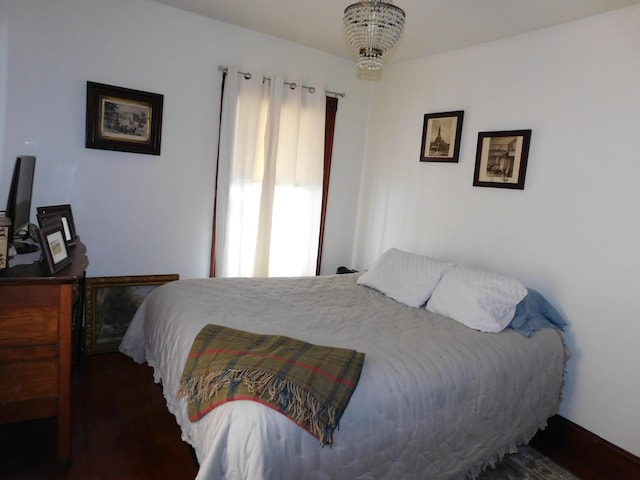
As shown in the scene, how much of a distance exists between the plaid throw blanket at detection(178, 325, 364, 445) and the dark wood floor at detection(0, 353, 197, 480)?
63cm

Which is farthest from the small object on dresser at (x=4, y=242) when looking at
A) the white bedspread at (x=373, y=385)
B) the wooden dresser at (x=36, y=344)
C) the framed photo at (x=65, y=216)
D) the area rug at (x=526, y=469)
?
the area rug at (x=526, y=469)

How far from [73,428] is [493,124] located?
10.3 ft

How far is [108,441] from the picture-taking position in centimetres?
204

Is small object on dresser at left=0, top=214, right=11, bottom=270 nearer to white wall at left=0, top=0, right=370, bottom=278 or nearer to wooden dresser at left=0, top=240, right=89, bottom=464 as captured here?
wooden dresser at left=0, top=240, right=89, bottom=464

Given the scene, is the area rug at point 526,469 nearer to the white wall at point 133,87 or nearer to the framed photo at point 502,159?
the framed photo at point 502,159

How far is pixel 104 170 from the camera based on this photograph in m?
2.88

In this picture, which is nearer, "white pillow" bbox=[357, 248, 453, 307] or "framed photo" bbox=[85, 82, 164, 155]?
"white pillow" bbox=[357, 248, 453, 307]

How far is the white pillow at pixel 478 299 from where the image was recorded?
2279mm

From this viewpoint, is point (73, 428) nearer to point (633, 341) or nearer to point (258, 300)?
point (258, 300)

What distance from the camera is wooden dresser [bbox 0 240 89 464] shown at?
5.43 ft

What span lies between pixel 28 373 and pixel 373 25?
2.05 metres

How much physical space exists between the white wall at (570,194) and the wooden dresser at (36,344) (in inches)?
98.5

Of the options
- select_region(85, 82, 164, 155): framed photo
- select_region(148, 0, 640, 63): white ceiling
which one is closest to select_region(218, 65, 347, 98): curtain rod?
select_region(148, 0, 640, 63): white ceiling

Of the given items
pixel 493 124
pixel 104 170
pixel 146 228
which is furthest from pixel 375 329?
pixel 104 170
